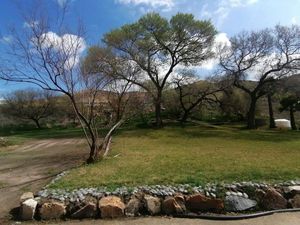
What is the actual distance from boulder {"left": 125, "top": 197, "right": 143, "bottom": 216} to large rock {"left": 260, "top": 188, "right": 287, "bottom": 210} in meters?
2.09

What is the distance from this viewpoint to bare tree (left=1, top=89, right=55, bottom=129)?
36531 millimetres

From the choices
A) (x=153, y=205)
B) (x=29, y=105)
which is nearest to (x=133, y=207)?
(x=153, y=205)

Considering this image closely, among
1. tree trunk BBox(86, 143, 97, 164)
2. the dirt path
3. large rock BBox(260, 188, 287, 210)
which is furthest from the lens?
tree trunk BBox(86, 143, 97, 164)

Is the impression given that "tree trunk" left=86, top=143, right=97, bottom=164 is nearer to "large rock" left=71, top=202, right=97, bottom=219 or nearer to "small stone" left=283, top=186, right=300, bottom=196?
"large rock" left=71, top=202, right=97, bottom=219

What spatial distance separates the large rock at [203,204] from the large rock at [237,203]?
4.8 inches

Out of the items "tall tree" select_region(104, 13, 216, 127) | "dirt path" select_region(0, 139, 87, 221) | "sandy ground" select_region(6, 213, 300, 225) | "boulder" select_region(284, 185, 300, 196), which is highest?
"tall tree" select_region(104, 13, 216, 127)

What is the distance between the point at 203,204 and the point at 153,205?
831mm

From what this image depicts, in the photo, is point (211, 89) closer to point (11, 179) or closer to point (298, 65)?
point (298, 65)

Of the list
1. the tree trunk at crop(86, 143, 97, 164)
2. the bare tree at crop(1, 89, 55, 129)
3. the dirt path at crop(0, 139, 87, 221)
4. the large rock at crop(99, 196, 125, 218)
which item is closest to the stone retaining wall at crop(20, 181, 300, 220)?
the large rock at crop(99, 196, 125, 218)

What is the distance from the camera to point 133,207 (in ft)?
18.0

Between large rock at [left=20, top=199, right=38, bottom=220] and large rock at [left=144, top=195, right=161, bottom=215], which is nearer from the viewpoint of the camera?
large rock at [left=20, top=199, right=38, bottom=220]

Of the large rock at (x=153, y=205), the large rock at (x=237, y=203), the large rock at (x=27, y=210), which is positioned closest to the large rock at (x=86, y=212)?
the large rock at (x=27, y=210)

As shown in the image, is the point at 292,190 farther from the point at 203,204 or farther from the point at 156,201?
the point at 156,201

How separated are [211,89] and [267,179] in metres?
22.1
